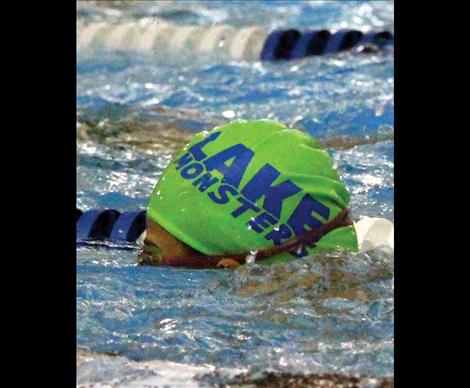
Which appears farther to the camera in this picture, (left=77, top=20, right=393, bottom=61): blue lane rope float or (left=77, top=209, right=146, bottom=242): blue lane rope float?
(left=77, top=20, right=393, bottom=61): blue lane rope float

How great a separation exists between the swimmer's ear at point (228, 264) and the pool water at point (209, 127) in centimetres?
2

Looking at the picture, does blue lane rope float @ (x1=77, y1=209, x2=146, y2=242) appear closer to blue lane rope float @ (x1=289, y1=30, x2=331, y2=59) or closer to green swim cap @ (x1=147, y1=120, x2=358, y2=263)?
green swim cap @ (x1=147, y1=120, x2=358, y2=263)

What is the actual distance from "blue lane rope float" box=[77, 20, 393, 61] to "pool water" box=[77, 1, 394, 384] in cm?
11

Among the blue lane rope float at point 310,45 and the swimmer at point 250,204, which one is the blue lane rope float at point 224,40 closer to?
the blue lane rope float at point 310,45

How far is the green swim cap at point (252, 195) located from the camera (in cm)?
269

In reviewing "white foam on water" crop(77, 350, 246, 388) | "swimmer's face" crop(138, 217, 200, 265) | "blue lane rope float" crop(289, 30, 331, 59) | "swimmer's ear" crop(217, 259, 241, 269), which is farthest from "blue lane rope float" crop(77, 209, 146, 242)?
"blue lane rope float" crop(289, 30, 331, 59)

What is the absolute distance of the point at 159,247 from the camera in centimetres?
279

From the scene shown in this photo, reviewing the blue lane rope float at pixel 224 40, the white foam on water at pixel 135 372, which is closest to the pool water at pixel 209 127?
the white foam on water at pixel 135 372

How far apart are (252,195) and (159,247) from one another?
275 millimetres

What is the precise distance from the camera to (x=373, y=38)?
5820mm

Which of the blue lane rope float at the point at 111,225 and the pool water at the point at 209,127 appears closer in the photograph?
the pool water at the point at 209,127

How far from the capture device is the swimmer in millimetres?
2693

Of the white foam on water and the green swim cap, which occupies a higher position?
the green swim cap
